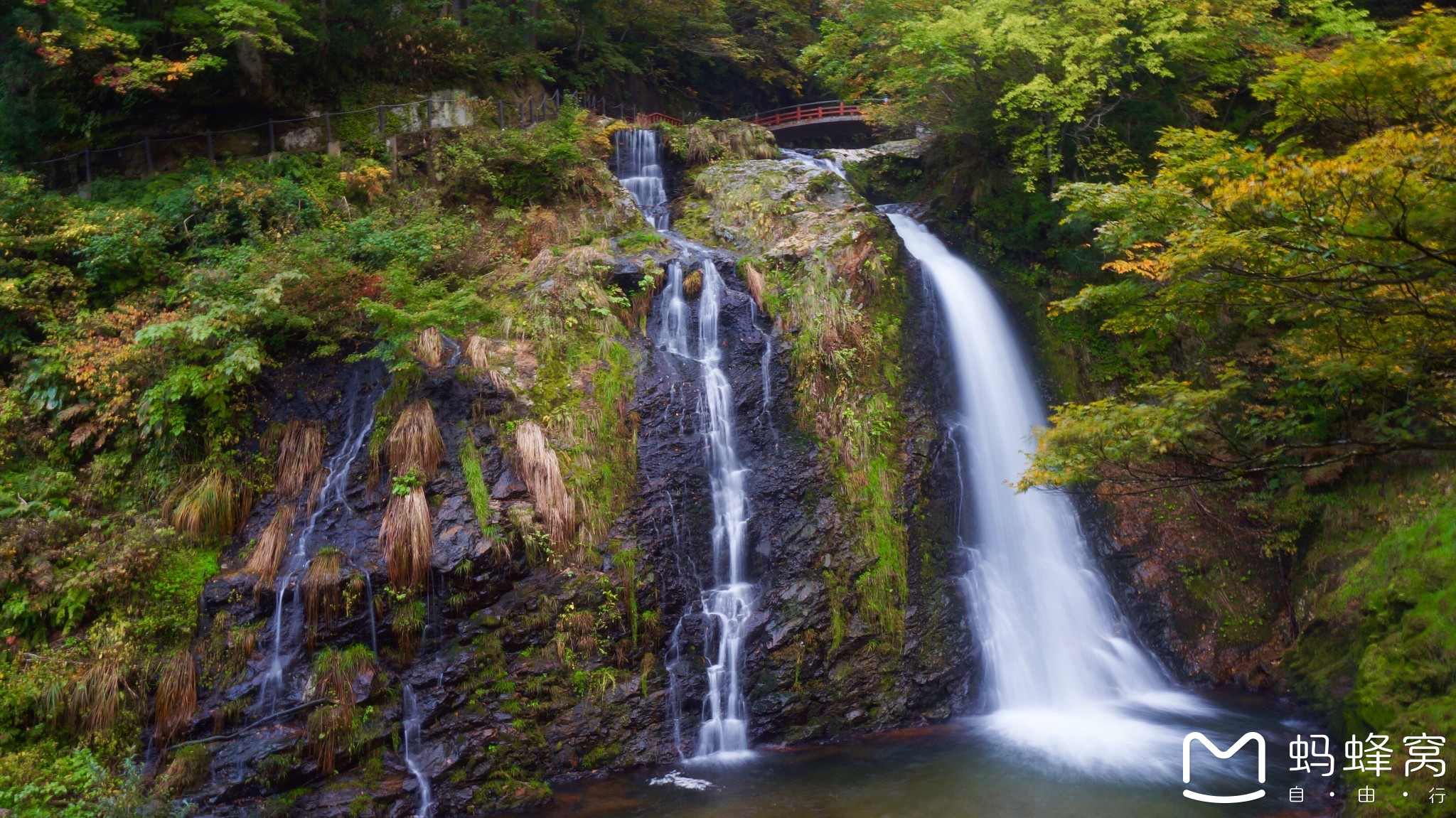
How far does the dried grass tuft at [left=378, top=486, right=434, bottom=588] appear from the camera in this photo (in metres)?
8.38

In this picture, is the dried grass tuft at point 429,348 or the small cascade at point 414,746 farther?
the dried grass tuft at point 429,348

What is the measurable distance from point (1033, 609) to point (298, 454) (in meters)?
10.3

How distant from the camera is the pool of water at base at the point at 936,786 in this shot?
7.49 metres

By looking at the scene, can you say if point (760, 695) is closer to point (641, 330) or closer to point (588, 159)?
point (641, 330)

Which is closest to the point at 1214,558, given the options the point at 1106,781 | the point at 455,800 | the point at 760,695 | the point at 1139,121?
the point at 1106,781

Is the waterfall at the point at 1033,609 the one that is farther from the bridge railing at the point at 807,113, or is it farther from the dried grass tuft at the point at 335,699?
the bridge railing at the point at 807,113

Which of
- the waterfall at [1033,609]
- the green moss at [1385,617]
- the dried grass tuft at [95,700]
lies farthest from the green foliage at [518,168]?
the green moss at [1385,617]

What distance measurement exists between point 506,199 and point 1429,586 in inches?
558

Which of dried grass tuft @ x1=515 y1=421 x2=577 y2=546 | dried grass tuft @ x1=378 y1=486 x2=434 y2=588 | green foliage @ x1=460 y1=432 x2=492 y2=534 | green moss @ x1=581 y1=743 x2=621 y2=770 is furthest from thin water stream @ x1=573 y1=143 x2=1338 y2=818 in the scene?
dried grass tuft @ x1=378 y1=486 x2=434 y2=588

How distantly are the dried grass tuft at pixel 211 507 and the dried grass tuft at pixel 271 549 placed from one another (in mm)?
423

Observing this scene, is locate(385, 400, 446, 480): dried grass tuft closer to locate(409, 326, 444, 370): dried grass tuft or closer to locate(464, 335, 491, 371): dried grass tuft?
locate(409, 326, 444, 370): dried grass tuft

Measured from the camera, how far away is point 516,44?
1766cm

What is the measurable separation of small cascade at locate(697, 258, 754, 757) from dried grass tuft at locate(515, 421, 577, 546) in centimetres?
196

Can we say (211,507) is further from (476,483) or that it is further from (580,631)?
(580,631)
